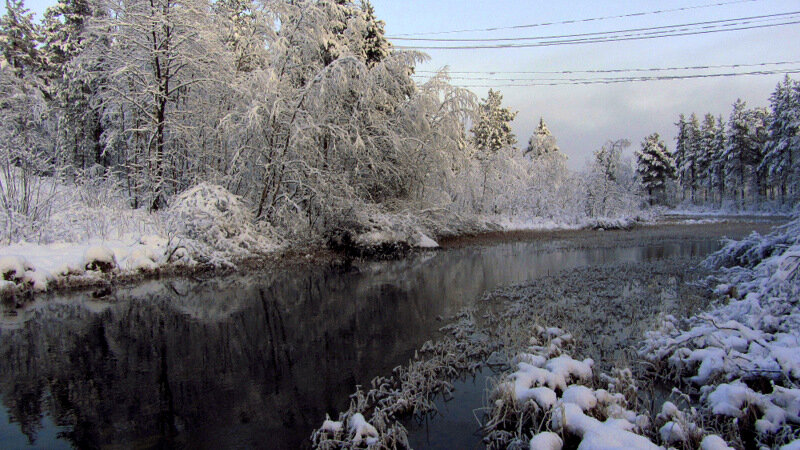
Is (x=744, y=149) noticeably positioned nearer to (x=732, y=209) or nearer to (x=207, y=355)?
(x=732, y=209)

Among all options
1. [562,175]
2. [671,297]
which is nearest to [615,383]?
[671,297]

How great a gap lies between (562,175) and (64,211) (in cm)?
3505

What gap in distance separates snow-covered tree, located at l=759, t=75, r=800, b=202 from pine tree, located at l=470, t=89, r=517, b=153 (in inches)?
1039

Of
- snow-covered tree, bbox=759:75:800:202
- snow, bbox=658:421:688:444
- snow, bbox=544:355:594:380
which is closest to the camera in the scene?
snow, bbox=658:421:688:444

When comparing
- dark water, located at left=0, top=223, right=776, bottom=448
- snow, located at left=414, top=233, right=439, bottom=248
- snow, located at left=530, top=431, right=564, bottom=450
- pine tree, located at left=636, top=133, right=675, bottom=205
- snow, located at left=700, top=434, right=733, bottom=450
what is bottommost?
dark water, located at left=0, top=223, right=776, bottom=448

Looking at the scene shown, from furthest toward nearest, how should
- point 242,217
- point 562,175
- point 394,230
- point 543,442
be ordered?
point 562,175 → point 394,230 → point 242,217 → point 543,442

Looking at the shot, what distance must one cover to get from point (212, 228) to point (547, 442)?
13.1 meters

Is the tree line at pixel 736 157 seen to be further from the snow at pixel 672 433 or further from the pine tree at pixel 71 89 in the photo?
the pine tree at pixel 71 89

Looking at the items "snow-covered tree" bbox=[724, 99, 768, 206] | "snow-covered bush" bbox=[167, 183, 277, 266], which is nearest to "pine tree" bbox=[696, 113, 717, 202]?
"snow-covered tree" bbox=[724, 99, 768, 206]

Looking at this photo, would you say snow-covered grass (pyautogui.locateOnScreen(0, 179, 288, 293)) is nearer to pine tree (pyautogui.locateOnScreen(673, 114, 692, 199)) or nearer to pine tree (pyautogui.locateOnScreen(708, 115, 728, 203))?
pine tree (pyautogui.locateOnScreen(708, 115, 728, 203))

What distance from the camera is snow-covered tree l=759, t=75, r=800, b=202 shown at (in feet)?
131

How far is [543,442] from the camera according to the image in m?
3.48

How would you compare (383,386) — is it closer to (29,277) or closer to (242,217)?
(29,277)

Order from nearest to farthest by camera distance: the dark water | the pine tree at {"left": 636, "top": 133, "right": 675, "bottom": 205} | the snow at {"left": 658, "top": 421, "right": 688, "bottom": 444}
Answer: the snow at {"left": 658, "top": 421, "right": 688, "bottom": 444}, the dark water, the pine tree at {"left": 636, "top": 133, "right": 675, "bottom": 205}
